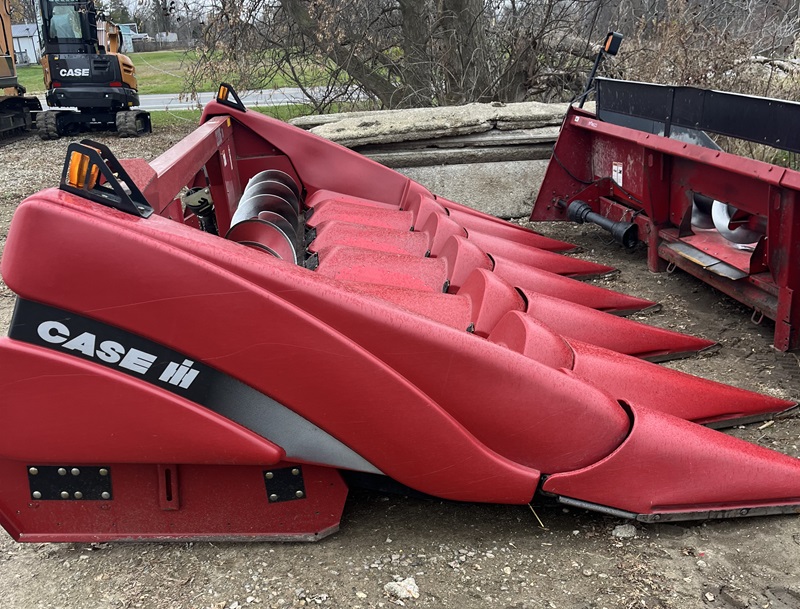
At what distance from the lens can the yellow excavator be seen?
13.6 meters

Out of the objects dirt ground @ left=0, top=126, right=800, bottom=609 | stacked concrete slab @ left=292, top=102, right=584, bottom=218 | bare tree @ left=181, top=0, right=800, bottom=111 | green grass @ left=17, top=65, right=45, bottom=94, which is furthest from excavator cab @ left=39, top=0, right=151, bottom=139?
dirt ground @ left=0, top=126, right=800, bottom=609

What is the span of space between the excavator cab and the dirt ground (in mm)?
12371

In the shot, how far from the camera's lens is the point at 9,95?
14000mm

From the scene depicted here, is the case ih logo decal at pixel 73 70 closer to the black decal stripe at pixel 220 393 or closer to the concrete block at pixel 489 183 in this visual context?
the concrete block at pixel 489 183

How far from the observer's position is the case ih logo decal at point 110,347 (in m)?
1.78

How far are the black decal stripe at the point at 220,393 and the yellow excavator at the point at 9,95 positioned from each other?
13521 millimetres

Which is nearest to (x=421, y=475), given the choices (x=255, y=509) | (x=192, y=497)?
(x=255, y=509)

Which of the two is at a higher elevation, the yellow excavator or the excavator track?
the yellow excavator

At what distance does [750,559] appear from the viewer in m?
1.96

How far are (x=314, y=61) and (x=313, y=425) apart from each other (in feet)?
27.8

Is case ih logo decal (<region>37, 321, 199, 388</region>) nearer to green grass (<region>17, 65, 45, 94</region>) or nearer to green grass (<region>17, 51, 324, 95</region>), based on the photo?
green grass (<region>17, 51, 324, 95</region>)

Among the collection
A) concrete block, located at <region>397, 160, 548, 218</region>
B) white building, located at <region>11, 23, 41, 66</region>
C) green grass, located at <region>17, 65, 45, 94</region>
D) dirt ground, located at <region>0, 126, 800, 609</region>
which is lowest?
dirt ground, located at <region>0, 126, 800, 609</region>

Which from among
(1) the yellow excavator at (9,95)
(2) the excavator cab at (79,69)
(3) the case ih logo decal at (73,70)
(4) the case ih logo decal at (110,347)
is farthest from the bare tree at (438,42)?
(4) the case ih logo decal at (110,347)

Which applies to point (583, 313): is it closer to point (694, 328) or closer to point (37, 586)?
point (694, 328)
